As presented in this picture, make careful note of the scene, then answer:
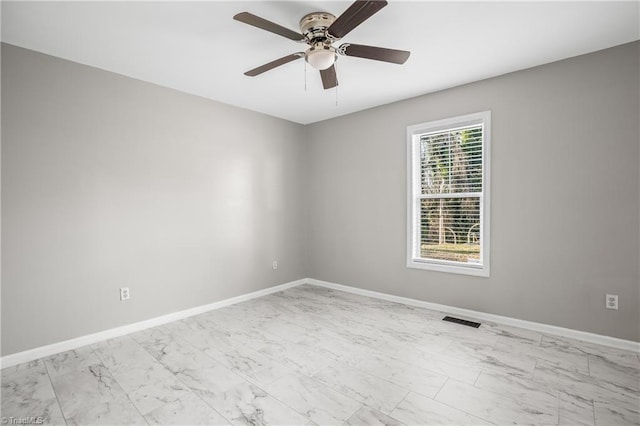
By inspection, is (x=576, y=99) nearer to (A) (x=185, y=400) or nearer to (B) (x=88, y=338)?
(A) (x=185, y=400)

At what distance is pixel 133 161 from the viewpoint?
3232 mm

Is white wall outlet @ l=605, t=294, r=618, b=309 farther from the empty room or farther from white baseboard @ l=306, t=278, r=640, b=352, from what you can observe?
white baseboard @ l=306, t=278, r=640, b=352

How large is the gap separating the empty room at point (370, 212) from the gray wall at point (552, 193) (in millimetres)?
18

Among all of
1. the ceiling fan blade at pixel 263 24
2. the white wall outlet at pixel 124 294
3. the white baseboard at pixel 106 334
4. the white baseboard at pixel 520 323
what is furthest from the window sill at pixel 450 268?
the white wall outlet at pixel 124 294

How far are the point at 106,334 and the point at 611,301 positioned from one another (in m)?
4.64

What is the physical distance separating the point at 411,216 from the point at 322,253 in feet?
5.34

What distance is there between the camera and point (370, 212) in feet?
14.3

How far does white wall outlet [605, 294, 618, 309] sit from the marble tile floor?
374mm

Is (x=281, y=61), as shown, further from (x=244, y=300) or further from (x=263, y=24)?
(x=244, y=300)

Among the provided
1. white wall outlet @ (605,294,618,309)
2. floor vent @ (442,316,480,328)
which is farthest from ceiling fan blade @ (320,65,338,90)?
A: white wall outlet @ (605,294,618,309)

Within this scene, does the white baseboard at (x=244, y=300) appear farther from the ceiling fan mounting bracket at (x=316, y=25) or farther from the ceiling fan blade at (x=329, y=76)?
the ceiling fan mounting bracket at (x=316, y=25)

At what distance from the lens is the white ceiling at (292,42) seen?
215 centimetres

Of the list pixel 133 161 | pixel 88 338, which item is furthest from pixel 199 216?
pixel 88 338

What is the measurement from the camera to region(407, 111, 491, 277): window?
11.2 ft
